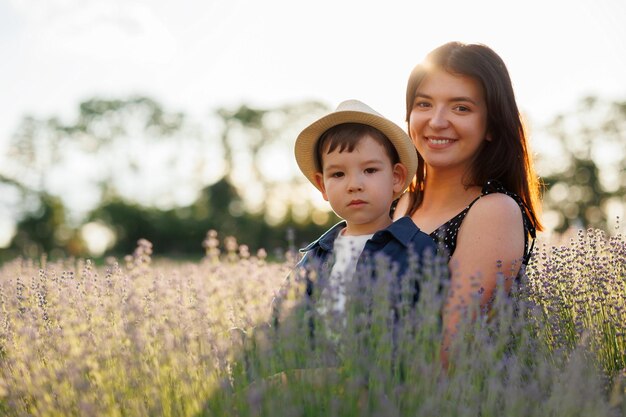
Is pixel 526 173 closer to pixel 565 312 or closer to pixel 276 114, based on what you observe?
pixel 565 312

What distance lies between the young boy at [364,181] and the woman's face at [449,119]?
1.21ft

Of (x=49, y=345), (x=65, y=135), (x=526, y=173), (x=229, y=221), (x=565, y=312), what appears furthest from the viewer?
(x=65, y=135)

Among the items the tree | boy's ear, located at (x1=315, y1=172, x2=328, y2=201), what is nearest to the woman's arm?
boy's ear, located at (x1=315, y1=172, x2=328, y2=201)

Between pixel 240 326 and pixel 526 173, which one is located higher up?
pixel 526 173

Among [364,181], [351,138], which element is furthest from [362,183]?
[351,138]

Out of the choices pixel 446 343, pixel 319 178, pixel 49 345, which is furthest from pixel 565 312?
pixel 49 345

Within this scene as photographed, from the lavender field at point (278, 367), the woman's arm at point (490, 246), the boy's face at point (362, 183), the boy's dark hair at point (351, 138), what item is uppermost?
the boy's dark hair at point (351, 138)

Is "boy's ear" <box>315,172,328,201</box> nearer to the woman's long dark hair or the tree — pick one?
the woman's long dark hair

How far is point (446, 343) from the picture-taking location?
309 centimetres

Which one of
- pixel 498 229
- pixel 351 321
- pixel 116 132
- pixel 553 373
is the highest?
pixel 116 132

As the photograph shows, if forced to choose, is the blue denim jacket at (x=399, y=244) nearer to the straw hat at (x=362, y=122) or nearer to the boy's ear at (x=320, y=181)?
the straw hat at (x=362, y=122)

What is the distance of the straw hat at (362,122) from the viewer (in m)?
3.43

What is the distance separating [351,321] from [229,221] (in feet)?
77.6

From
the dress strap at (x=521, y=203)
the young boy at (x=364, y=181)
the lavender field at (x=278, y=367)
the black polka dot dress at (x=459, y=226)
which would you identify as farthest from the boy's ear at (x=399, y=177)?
the lavender field at (x=278, y=367)
